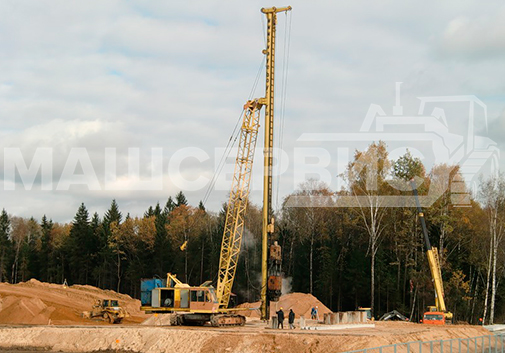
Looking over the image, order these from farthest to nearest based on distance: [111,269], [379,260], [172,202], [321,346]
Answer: [172,202] → [111,269] → [379,260] → [321,346]

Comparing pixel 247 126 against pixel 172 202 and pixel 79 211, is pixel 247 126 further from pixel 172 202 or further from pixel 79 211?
pixel 172 202

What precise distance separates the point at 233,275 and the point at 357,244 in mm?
34023

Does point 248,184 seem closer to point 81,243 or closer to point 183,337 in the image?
point 183,337

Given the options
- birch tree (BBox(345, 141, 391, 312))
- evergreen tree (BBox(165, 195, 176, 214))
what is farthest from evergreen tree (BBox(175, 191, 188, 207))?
birch tree (BBox(345, 141, 391, 312))

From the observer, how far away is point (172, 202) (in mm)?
134875

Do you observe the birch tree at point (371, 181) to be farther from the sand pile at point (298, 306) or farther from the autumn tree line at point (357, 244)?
the sand pile at point (298, 306)

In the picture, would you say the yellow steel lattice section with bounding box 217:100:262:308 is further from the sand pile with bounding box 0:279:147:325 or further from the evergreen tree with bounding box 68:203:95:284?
the evergreen tree with bounding box 68:203:95:284

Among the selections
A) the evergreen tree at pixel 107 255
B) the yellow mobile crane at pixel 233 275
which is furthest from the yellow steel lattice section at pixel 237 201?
the evergreen tree at pixel 107 255

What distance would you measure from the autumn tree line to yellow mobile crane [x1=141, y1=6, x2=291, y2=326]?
696 centimetres

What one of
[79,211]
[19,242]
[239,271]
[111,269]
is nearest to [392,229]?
[239,271]

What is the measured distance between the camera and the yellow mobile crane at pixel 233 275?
45.6m

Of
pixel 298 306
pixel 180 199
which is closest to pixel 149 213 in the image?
pixel 180 199

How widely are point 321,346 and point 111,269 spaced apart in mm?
89031

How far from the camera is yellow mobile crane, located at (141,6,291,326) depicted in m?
45.6
